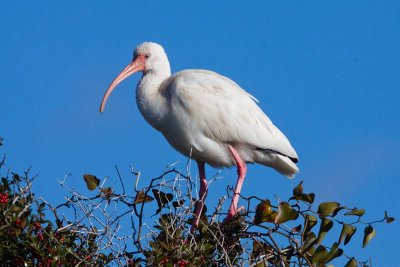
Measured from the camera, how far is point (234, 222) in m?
7.27

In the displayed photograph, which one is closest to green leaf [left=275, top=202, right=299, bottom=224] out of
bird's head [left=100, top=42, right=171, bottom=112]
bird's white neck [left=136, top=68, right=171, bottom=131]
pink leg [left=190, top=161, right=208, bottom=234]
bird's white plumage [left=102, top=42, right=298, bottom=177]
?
pink leg [left=190, top=161, right=208, bottom=234]

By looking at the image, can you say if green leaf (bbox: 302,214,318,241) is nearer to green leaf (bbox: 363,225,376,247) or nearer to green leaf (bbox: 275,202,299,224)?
green leaf (bbox: 275,202,299,224)

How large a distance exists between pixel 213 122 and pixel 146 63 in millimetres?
1194

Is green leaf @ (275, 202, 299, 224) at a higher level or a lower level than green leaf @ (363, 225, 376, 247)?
higher

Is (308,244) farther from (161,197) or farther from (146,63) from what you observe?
(146,63)

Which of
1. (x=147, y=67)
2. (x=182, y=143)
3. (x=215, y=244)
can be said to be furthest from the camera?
(x=147, y=67)

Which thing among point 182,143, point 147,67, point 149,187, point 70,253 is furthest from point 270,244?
point 147,67

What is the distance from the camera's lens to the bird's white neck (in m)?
9.25

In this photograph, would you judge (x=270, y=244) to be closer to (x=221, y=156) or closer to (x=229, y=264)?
(x=229, y=264)

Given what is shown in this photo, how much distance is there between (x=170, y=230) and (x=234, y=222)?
72 cm

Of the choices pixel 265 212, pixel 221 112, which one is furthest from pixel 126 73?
pixel 265 212

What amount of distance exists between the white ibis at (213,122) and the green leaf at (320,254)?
261 cm

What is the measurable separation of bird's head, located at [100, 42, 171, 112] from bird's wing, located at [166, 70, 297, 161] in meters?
0.36

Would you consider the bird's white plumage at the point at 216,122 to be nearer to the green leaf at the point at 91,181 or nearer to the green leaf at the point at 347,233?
the green leaf at the point at 91,181
